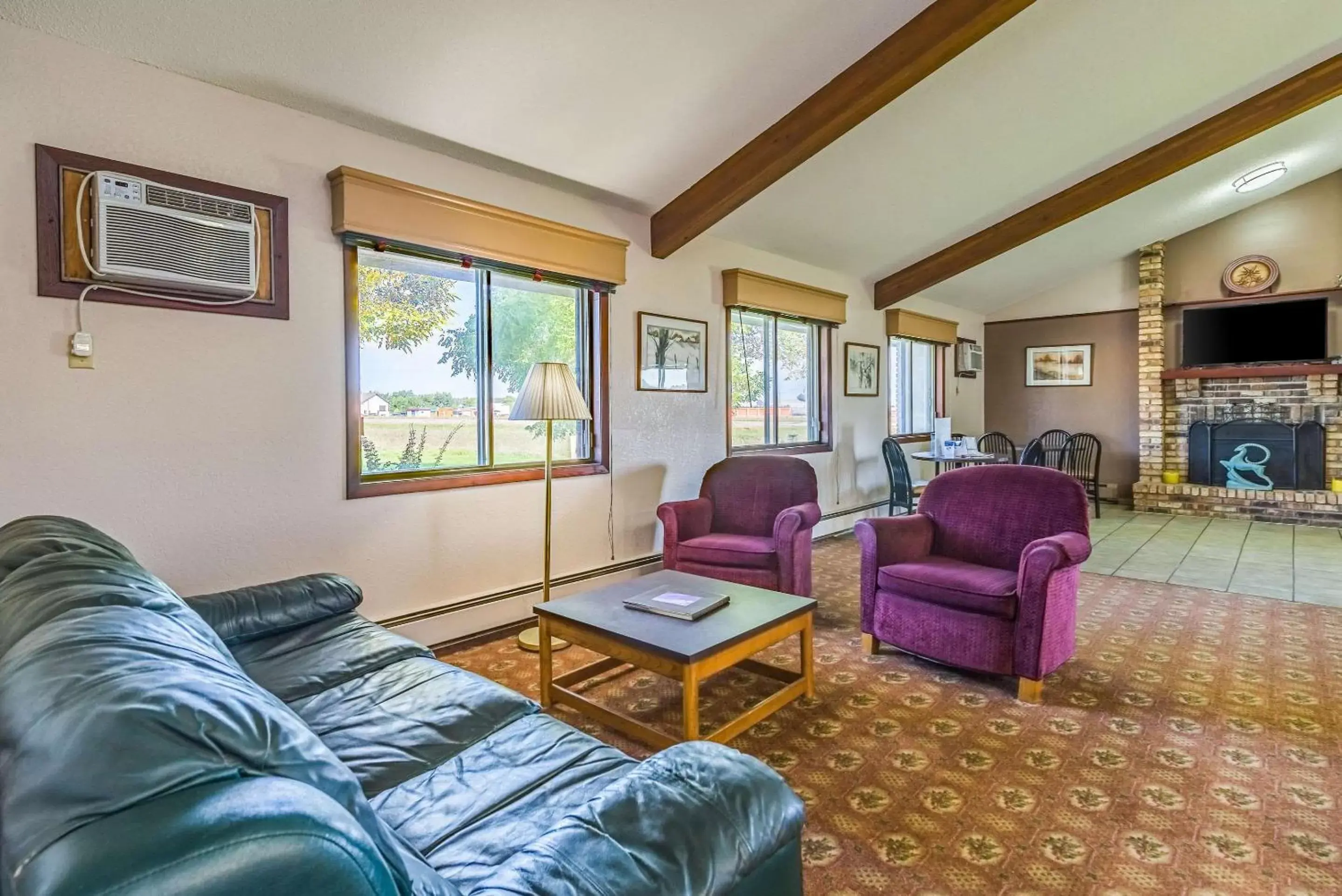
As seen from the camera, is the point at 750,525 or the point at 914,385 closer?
the point at 750,525

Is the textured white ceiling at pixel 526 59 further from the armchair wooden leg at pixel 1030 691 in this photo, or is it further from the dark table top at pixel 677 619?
the armchair wooden leg at pixel 1030 691

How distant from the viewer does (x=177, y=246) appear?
8.19ft

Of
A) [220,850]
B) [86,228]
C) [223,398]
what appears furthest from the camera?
[223,398]

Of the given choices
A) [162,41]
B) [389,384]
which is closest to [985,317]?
[389,384]

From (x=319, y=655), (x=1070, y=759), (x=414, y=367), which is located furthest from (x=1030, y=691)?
(x=414, y=367)

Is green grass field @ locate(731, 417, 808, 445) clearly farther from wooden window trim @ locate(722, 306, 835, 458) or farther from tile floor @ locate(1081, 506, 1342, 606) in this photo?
tile floor @ locate(1081, 506, 1342, 606)

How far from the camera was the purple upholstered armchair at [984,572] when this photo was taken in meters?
2.72

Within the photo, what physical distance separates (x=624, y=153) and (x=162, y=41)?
6.35 feet

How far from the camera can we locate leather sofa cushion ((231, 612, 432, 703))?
6.21 feet

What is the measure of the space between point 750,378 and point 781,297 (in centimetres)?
67

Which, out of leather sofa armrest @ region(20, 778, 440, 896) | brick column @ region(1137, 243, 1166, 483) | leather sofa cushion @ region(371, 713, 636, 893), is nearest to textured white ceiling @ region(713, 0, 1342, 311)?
brick column @ region(1137, 243, 1166, 483)

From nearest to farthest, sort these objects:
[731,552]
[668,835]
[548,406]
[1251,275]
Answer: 1. [668,835]
2. [548,406]
3. [731,552]
4. [1251,275]

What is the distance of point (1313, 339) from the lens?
654 centimetres

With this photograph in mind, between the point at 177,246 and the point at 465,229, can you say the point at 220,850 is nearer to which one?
the point at 177,246
